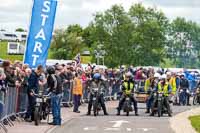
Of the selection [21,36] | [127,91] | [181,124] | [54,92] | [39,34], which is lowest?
[181,124]

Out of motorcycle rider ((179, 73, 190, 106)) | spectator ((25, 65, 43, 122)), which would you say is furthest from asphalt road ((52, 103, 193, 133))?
motorcycle rider ((179, 73, 190, 106))

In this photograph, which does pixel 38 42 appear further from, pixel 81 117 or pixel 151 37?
pixel 151 37

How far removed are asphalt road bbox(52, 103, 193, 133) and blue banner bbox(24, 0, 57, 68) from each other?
8.32 feet

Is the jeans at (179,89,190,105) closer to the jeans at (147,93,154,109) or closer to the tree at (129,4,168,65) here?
the jeans at (147,93,154,109)

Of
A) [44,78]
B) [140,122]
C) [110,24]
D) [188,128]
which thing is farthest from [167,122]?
[110,24]

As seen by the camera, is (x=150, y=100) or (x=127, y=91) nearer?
(x=127, y=91)

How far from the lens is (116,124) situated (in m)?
23.3

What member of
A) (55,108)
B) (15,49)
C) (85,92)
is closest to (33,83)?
(55,108)

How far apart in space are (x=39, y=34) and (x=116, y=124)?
416cm

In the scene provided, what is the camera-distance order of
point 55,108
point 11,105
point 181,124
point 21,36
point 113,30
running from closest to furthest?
point 11,105
point 55,108
point 181,124
point 113,30
point 21,36

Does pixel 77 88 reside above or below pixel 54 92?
below

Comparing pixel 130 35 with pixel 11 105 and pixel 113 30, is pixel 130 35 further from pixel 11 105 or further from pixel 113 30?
pixel 11 105

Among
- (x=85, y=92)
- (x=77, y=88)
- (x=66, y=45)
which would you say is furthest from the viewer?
(x=66, y=45)

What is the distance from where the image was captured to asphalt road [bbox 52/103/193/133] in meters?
20.9
